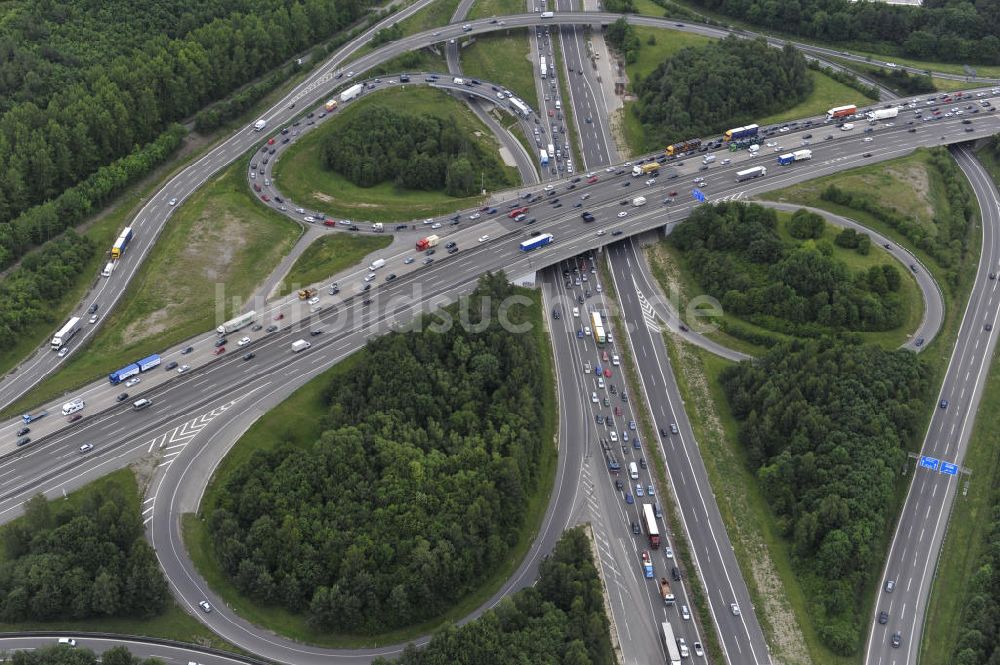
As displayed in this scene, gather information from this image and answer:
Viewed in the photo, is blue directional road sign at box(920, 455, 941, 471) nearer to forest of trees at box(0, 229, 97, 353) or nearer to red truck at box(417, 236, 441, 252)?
red truck at box(417, 236, 441, 252)

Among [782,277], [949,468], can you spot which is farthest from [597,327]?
[949,468]

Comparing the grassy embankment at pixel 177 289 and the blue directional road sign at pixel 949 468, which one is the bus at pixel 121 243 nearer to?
the grassy embankment at pixel 177 289

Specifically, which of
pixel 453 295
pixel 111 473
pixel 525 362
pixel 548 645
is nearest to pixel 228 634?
pixel 111 473

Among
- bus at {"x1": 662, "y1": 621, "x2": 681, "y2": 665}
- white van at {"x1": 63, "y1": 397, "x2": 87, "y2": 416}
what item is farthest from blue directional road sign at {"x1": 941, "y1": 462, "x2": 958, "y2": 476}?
white van at {"x1": 63, "y1": 397, "x2": 87, "y2": 416}

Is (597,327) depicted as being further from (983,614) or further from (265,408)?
(983,614)

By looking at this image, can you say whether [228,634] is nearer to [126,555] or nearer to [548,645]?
[126,555]

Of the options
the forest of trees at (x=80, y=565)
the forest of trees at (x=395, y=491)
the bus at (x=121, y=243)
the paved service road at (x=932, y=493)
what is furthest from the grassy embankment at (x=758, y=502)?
the bus at (x=121, y=243)
